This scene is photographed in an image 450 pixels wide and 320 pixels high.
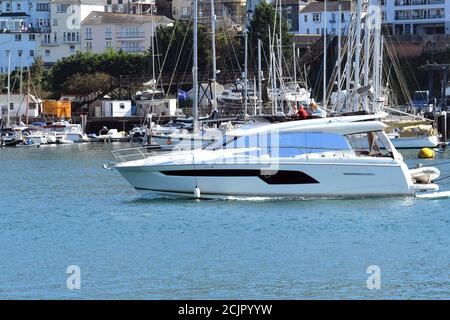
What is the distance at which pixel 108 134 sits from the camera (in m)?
103

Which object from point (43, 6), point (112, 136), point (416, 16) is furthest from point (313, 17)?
point (112, 136)

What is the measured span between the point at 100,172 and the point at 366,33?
17.8 m

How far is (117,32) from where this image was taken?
438 ft

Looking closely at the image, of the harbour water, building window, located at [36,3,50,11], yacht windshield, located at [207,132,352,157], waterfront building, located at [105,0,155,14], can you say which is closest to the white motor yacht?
waterfront building, located at [105,0,155,14]

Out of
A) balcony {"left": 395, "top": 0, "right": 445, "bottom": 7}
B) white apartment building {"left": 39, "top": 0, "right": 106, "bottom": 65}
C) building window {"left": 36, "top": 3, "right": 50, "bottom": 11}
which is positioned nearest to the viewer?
balcony {"left": 395, "top": 0, "right": 445, "bottom": 7}

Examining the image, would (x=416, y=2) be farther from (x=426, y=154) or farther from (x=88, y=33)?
(x=426, y=154)

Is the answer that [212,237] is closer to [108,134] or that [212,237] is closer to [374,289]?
[374,289]

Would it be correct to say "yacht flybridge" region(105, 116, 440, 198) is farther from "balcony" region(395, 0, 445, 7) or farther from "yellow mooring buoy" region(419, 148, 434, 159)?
"balcony" region(395, 0, 445, 7)

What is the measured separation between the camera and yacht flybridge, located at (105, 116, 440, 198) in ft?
132

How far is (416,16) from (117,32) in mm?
28563

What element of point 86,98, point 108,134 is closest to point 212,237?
point 108,134

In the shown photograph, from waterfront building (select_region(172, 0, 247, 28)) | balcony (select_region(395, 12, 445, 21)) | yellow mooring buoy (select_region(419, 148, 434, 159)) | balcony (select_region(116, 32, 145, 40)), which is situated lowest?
yellow mooring buoy (select_region(419, 148, 434, 159))

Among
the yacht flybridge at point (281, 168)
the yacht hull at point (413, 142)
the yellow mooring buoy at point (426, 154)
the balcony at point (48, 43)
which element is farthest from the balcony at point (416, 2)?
the yacht flybridge at point (281, 168)

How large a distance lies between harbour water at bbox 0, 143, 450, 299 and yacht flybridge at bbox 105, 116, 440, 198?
0.41 metres
